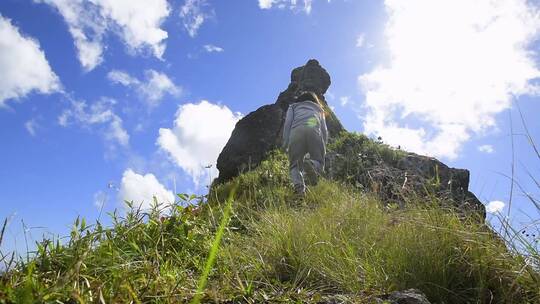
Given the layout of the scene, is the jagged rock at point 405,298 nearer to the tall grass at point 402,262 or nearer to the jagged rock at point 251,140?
the tall grass at point 402,262

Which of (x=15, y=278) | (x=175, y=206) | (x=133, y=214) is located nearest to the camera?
(x=15, y=278)

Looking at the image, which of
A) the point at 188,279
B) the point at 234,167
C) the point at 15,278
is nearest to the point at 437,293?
the point at 188,279

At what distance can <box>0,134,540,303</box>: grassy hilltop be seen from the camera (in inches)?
73.5

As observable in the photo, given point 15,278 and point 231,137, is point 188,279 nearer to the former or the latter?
→ point 15,278

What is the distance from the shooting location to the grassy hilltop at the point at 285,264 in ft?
6.13

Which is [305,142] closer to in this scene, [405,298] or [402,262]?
[402,262]

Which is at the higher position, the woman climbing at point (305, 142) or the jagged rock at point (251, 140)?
the jagged rock at point (251, 140)

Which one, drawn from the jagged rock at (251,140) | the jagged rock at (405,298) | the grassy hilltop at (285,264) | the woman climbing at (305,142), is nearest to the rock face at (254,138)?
the jagged rock at (251,140)

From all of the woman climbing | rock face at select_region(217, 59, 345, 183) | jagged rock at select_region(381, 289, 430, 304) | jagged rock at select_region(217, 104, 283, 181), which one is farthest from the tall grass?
jagged rock at select_region(217, 104, 283, 181)

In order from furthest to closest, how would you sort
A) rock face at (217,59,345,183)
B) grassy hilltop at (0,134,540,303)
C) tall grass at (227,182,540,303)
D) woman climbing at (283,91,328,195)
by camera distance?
rock face at (217,59,345,183) → woman climbing at (283,91,328,195) → tall grass at (227,182,540,303) → grassy hilltop at (0,134,540,303)

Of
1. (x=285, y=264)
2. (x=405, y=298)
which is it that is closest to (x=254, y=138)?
(x=285, y=264)

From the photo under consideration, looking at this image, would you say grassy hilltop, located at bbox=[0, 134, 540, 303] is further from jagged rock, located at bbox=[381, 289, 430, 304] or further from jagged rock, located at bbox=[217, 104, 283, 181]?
jagged rock, located at bbox=[217, 104, 283, 181]

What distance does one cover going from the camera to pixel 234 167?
1341 cm

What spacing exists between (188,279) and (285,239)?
0.81 metres
